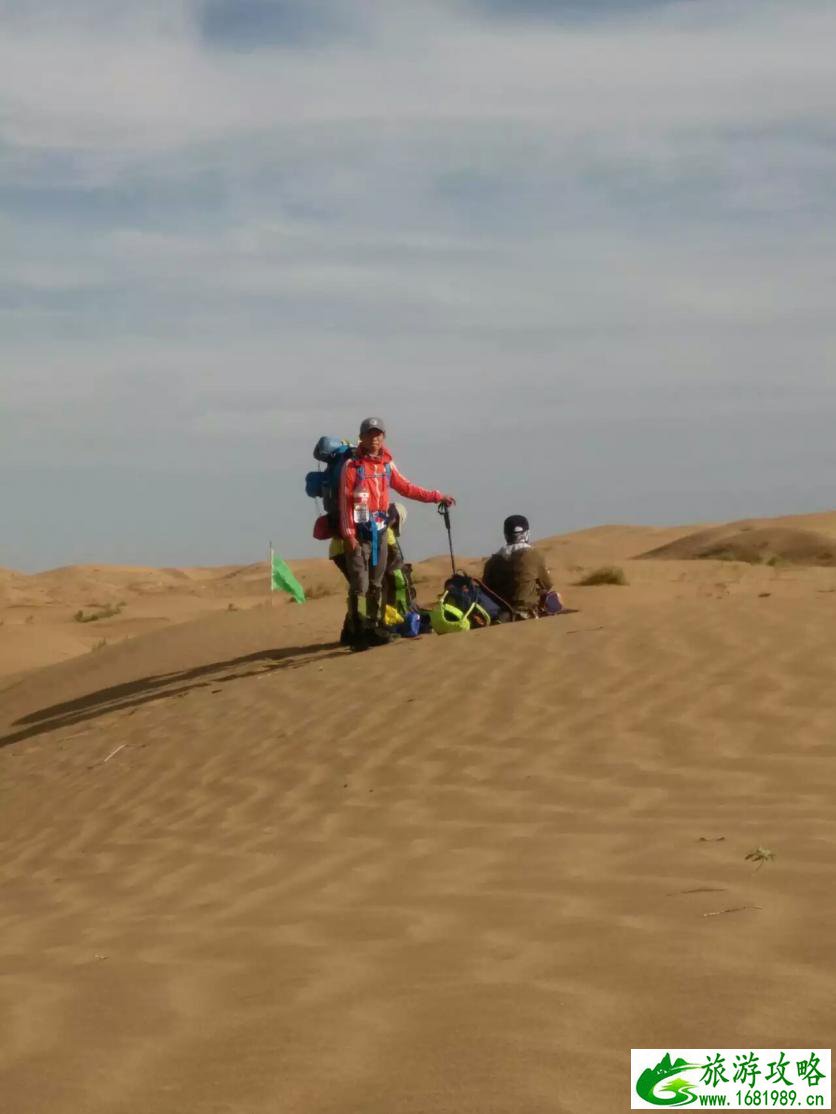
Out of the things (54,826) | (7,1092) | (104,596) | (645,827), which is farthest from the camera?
(104,596)

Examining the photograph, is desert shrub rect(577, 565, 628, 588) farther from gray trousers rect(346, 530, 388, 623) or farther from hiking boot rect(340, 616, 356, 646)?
gray trousers rect(346, 530, 388, 623)

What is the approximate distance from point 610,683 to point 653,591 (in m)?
7.16

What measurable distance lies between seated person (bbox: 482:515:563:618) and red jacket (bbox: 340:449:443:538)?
105 centimetres

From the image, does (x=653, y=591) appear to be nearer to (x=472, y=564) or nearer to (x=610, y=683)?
(x=610, y=683)

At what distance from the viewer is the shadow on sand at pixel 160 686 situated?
13711 millimetres

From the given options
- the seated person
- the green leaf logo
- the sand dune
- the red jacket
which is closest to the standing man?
the red jacket

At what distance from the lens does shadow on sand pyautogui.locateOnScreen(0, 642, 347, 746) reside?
13.7 metres

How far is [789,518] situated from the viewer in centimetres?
3100

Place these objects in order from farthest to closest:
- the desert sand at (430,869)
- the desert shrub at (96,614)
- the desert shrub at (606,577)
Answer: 1. the desert shrub at (96,614)
2. the desert shrub at (606,577)
3. the desert sand at (430,869)

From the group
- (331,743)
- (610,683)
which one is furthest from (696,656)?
(331,743)

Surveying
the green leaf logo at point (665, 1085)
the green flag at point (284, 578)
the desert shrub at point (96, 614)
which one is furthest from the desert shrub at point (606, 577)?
the green leaf logo at point (665, 1085)

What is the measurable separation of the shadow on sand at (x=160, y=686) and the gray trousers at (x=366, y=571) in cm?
95

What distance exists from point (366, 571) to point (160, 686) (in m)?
3.26

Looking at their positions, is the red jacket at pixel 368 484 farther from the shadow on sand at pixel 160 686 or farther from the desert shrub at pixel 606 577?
the desert shrub at pixel 606 577
